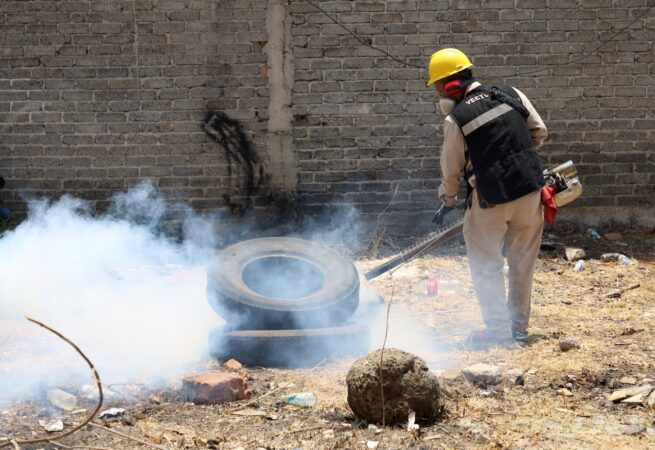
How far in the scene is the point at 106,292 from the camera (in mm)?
6570

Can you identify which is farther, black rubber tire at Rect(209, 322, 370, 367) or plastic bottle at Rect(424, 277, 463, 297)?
plastic bottle at Rect(424, 277, 463, 297)

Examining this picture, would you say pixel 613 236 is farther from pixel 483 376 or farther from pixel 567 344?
pixel 483 376

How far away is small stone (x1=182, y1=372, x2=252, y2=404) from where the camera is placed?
463 centimetres

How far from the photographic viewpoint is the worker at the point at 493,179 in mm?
5375

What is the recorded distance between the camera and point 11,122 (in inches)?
347

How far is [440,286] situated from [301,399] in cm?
312

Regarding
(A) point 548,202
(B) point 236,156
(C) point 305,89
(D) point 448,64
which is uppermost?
(D) point 448,64

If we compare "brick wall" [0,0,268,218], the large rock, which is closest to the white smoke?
"brick wall" [0,0,268,218]

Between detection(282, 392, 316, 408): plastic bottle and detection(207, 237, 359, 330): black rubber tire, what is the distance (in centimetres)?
81

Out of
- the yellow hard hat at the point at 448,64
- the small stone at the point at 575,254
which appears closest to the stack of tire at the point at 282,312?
the yellow hard hat at the point at 448,64

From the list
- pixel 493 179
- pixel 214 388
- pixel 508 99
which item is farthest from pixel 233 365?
pixel 508 99

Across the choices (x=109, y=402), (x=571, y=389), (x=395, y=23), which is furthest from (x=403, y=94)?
(x=109, y=402)

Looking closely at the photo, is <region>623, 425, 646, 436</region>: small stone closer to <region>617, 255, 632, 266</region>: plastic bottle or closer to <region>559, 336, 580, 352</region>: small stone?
<region>559, 336, 580, 352</region>: small stone

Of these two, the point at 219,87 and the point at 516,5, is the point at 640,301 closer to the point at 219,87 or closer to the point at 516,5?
the point at 516,5
